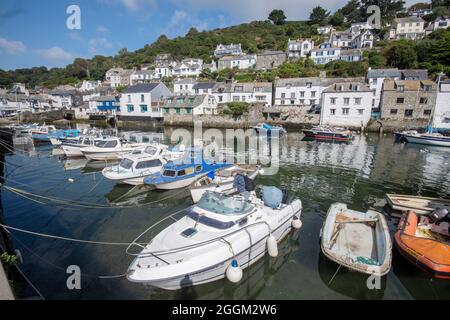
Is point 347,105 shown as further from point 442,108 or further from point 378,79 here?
point 442,108

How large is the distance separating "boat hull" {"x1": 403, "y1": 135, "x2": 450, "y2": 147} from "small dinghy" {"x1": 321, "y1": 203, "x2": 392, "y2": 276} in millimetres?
30643

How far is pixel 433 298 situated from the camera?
7.17 metres

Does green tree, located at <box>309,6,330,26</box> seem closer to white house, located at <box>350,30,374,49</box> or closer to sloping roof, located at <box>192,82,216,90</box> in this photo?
white house, located at <box>350,30,374,49</box>

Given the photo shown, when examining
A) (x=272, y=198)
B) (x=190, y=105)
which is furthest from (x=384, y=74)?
(x=272, y=198)

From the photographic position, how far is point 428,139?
31.9 m

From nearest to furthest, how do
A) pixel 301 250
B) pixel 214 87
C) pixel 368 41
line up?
pixel 301 250
pixel 214 87
pixel 368 41

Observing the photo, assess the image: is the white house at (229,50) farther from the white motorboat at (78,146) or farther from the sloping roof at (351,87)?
the white motorboat at (78,146)

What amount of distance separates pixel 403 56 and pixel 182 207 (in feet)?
239

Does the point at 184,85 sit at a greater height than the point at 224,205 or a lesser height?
greater

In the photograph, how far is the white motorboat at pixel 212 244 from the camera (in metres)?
6.74

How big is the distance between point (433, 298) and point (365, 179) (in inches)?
476
